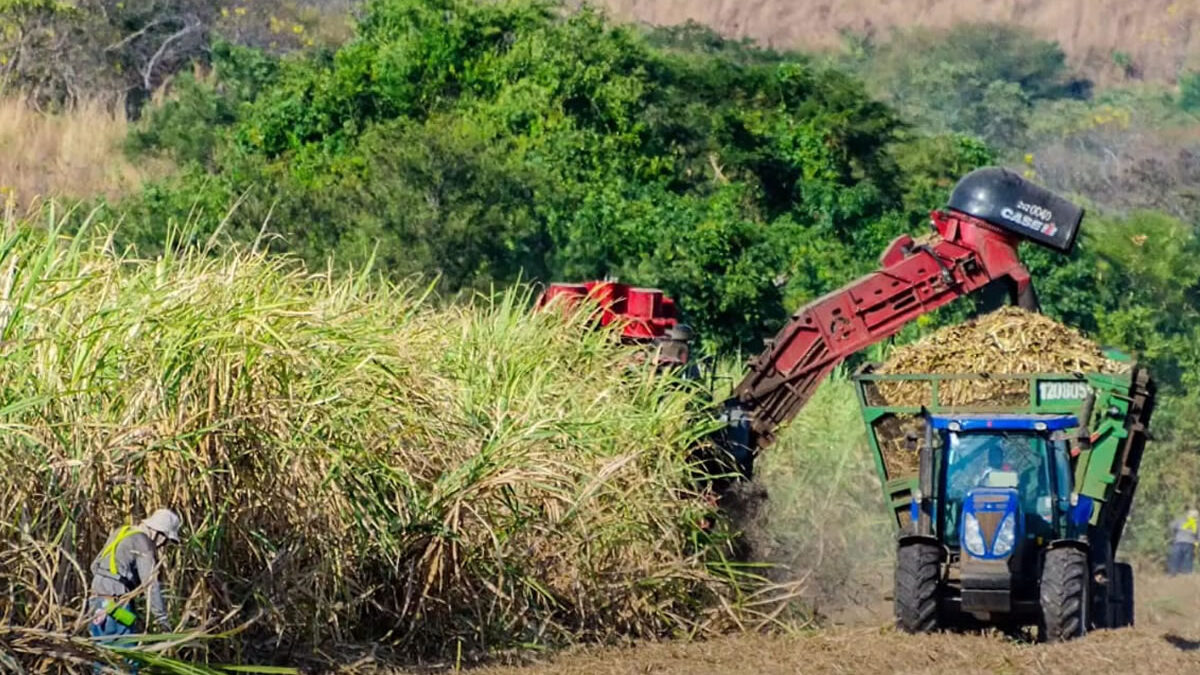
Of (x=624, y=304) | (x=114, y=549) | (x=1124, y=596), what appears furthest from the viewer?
(x=624, y=304)

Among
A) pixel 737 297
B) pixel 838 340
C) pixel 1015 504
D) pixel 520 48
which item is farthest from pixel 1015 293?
pixel 520 48

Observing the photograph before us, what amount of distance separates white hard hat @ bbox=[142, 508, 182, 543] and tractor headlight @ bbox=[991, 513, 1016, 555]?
19.6ft

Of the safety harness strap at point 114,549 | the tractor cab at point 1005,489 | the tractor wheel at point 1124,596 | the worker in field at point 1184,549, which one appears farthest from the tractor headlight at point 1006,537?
the worker in field at point 1184,549

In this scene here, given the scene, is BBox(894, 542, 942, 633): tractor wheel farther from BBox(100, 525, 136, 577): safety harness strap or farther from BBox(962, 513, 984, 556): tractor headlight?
BBox(100, 525, 136, 577): safety harness strap

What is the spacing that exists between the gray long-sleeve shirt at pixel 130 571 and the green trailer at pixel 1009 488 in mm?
5768

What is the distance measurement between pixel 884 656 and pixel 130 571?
5143 millimetres

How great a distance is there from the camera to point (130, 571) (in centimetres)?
1118

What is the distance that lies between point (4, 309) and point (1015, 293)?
26.6 feet

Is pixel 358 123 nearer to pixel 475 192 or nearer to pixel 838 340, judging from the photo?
pixel 475 192

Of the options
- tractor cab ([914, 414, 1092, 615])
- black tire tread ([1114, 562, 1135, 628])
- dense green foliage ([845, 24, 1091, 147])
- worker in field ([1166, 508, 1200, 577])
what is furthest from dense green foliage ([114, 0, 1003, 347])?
dense green foliage ([845, 24, 1091, 147])

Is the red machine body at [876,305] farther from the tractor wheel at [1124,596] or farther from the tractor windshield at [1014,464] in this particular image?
the tractor wheel at [1124,596]

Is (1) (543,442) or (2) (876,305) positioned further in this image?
(2) (876,305)

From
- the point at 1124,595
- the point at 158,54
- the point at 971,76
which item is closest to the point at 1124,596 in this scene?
the point at 1124,595

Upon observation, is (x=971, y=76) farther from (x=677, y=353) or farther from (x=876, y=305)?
(x=876, y=305)
